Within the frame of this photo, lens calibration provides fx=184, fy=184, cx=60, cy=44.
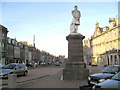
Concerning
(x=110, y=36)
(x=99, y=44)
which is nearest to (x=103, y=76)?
(x=110, y=36)

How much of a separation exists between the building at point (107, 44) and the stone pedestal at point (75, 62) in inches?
2012

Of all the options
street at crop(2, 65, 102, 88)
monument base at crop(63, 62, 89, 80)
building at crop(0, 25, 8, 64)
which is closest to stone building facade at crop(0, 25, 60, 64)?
building at crop(0, 25, 8, 64)

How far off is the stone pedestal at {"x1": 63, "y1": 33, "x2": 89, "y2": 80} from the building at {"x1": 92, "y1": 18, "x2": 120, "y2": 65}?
51.1 meters

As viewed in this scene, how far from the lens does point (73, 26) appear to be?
16031mm

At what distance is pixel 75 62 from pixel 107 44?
6357cm

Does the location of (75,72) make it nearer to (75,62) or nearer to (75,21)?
(75,62)

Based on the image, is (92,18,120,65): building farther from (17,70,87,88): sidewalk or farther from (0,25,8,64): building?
(17,70,87,88): sidewalk

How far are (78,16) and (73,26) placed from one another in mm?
1019

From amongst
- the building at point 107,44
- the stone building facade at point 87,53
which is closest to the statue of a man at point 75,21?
the building at point 107,44

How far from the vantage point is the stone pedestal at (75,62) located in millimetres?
14844

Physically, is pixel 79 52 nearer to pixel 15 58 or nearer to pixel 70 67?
pixel 70 67

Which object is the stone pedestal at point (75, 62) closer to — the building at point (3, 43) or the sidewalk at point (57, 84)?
the sidewalk at point (57, 84)

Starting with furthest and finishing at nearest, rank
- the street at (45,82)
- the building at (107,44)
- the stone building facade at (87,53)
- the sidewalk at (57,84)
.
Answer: the stone building facade at (87,53) < the building at (107,44) < the street at (45,82) < the sidewalk at (57,84)

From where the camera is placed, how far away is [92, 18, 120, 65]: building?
217 feet
